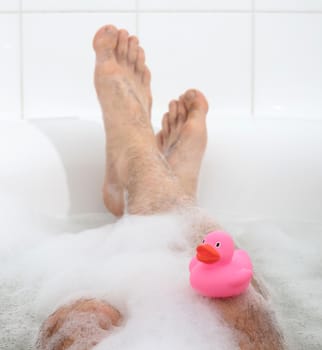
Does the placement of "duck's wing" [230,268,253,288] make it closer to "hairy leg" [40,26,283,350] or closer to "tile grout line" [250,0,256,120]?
"hairy leg" [40,26,283,350]

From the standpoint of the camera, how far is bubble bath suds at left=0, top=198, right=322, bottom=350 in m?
0.64

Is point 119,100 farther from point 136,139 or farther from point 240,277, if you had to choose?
point 240,277

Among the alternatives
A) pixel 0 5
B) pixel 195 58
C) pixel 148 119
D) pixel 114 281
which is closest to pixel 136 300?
pixel 114 281

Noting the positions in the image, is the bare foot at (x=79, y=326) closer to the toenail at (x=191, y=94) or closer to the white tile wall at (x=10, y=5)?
the toenail at (x=191, y=94)

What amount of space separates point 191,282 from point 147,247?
0.87 feet

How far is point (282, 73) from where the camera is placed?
5.27ft

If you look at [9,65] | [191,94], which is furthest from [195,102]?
[9,65]

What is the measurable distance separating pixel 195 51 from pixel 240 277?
1075mm

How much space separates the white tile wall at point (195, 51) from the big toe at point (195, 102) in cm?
21

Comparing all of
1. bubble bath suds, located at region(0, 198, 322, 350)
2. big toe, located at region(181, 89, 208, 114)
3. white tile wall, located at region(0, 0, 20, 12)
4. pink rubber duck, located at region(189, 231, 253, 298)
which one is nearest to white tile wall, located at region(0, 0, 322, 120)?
white tile wall, located at region(0, 0, 20, 12)

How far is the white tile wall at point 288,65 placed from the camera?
1596 millimetres

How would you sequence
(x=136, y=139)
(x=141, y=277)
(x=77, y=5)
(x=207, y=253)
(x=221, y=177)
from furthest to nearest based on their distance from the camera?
(x=77, y=5)
(x=221, y=177)
(x=136, y=139)
(x=141, y=277)
(x=207, y=253)

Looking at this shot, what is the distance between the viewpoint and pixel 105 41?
1283mm

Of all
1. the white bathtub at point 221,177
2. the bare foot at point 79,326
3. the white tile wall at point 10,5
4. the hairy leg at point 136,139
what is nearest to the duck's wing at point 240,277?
the bare foot at point 79,326
